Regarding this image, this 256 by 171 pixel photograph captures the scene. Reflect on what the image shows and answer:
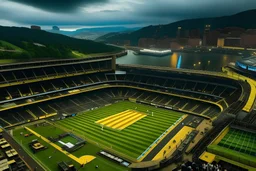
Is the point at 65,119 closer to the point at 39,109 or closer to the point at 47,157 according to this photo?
the point at 39,109

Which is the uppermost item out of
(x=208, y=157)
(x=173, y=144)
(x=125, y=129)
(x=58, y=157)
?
(x=208, y=157)

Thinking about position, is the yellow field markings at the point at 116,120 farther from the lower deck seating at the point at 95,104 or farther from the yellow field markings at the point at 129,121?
the lower deck seating at the point at 95,104

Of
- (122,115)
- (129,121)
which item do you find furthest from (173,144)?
(122,115)

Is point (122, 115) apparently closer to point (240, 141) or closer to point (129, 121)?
point (129, 121)

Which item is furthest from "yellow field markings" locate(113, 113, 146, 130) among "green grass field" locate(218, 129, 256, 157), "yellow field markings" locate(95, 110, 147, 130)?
"green grass field" locate(218, 129, 256, 157)

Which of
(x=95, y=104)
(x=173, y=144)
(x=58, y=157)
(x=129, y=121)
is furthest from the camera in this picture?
(x=95, y=104)

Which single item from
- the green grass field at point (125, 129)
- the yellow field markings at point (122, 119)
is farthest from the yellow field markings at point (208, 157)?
the yellow field markings at point (122, 119)
